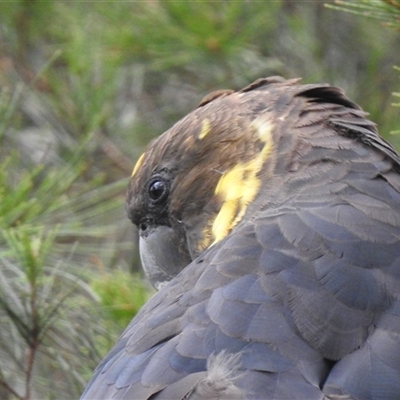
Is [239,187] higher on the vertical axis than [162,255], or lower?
higher

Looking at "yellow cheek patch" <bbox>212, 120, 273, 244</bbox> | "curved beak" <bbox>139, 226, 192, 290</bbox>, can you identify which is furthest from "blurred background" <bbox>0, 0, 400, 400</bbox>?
"yellow cheek patch" <bbox>212, 120, 273, 244</bbox>

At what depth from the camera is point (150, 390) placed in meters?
1.59

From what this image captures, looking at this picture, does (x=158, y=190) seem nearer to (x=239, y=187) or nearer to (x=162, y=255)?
(x=162, y=255)

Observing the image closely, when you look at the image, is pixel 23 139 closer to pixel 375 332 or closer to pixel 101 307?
pixel 101 307

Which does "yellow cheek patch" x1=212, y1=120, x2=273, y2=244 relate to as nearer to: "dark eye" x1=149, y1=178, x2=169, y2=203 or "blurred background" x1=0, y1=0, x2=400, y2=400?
"dark eye" x1=149, y1=178, x2=169, y2=203

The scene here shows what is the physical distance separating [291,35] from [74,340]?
167cm

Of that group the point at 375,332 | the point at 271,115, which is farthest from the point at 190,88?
the point at 375,332

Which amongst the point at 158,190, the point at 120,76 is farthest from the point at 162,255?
the point at 120,76

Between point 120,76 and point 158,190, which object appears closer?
point 158,190

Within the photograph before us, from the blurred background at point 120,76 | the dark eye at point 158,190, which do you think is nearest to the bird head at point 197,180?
the dark eye at point 158,190

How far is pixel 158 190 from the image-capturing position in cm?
230

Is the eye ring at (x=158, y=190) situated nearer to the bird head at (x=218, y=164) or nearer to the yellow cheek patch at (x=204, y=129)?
the bird head at (x=218, y=164)

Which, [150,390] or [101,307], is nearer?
[150,390]

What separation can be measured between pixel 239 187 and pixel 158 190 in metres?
0.27
